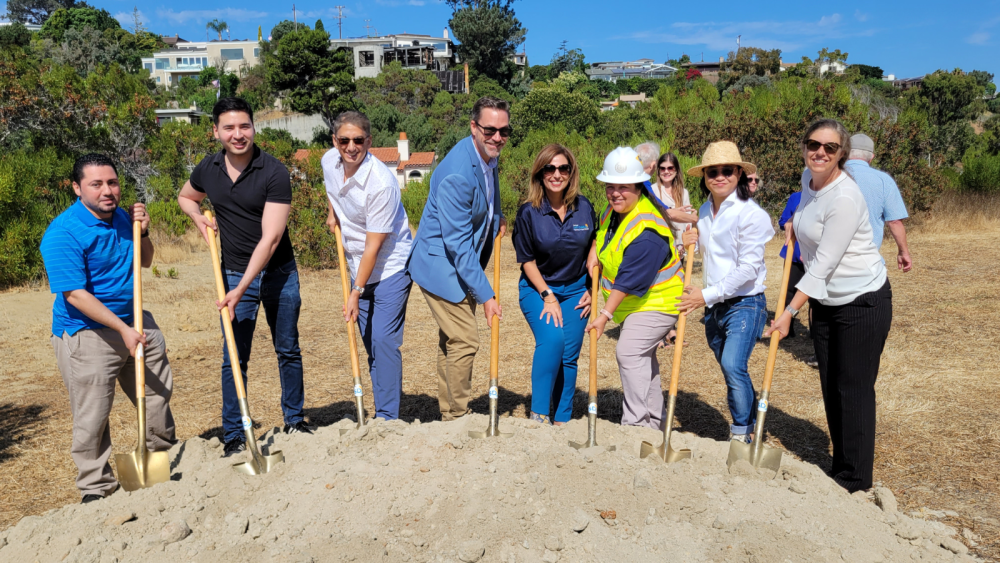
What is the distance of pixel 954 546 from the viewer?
294 cm

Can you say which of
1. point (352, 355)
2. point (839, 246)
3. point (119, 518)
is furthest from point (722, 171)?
point (119, 518)

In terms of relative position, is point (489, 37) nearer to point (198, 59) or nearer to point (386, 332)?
point (198, 59)

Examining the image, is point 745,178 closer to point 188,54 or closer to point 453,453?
point 453,453

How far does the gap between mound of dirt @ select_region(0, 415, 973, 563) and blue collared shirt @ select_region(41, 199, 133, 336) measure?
2.97 ft

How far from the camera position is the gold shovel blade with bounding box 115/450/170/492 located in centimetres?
335

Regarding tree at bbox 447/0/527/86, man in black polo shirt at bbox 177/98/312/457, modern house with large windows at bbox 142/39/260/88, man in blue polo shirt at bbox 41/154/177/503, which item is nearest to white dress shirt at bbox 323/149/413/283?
man in black polo shirt at bbox 177/98/312/457

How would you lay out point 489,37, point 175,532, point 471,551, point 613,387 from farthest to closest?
point 489,37 → point 613,387 → point 175,532 → point 471,551

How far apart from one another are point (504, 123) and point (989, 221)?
1515 centimetres

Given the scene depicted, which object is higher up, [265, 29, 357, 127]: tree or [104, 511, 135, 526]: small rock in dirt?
[265, 29, 357, 127]: tree

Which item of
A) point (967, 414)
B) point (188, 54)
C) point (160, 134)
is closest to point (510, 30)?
point (188, 54)

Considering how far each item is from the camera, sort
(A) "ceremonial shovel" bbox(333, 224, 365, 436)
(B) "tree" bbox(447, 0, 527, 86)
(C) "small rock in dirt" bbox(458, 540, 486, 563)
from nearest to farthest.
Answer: (C) "small rock in dirt" bbox(458, 540, 486, 563) < (A) "ceremonial shovel" bbox(333, 224, 365, 436) < (B) "tree" bbox(447, 0, 527, 86)

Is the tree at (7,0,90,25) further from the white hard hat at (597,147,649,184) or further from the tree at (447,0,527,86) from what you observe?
the white hard hat at (597,147,649,184)

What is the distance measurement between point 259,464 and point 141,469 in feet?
1.83

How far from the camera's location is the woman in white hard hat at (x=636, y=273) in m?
3.64
